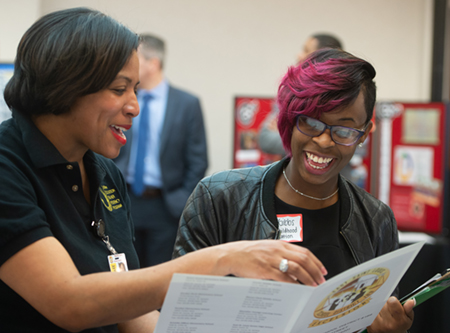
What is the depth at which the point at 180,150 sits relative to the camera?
11.8 ft

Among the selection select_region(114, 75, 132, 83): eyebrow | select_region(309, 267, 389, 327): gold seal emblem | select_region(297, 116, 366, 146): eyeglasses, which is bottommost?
select_region(309, 267, 389, 327): gold seal emblem

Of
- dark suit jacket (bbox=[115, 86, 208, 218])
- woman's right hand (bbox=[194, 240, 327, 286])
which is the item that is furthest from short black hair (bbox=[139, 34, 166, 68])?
woman's right hand (bbox=[194, 240, 327, 286])

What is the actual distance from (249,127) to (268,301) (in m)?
2.87

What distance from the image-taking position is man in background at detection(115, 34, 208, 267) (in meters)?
3.52

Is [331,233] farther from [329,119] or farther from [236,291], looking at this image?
[236,291]

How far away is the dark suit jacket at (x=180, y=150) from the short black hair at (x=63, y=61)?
95.3 inches

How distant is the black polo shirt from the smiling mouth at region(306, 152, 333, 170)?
62 cm

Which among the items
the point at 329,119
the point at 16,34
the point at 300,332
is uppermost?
the point at 16,34

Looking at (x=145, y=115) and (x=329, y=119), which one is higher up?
(x=329, y=119)

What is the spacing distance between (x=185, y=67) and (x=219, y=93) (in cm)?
43

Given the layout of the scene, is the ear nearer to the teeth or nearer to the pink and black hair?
the pink and black hair

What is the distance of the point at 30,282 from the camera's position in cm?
91

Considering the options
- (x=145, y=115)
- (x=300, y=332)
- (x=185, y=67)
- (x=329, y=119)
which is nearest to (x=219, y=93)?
(x=185, y=67)

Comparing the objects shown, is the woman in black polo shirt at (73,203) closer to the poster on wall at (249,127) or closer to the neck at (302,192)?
the neck at (302,192)
